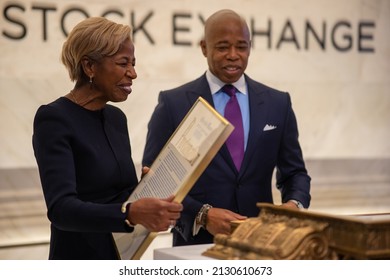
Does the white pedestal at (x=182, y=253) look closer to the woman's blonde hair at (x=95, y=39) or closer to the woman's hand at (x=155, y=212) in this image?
the woman's hand at (x=155, y=212)

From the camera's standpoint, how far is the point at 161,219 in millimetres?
2670

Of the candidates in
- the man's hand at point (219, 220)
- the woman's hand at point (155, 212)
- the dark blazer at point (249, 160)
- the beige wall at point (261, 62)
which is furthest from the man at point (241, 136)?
the beige wall at point (261, 62)

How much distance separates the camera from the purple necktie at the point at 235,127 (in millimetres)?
3848

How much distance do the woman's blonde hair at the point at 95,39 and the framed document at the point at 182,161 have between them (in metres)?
0.52

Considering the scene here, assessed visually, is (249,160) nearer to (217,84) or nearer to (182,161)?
(217,84)

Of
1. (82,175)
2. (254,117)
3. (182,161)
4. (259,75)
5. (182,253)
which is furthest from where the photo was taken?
(259,75)

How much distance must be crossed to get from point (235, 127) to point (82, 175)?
115 cm

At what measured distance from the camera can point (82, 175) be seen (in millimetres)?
2971

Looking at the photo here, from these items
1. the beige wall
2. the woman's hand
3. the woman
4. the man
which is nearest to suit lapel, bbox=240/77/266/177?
the man

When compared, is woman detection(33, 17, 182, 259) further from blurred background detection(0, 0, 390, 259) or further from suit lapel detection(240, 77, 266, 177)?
blurred background detection(0, 0, 390, 259)

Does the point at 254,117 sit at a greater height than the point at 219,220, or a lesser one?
greater

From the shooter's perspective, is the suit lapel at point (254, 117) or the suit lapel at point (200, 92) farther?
the suit lapel at point (200, 92)

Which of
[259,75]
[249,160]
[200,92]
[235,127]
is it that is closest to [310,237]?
[249,160]

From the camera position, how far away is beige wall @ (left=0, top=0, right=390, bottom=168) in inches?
242
